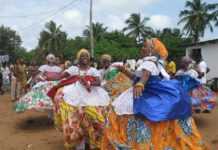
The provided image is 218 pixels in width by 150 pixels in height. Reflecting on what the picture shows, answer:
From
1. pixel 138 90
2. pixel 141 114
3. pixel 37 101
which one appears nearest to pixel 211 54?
pixel 37 101

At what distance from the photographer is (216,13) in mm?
46531

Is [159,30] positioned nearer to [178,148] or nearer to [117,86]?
[117,86]

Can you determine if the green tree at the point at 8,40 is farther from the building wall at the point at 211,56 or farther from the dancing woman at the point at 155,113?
the dancing woman at the point at 155,113

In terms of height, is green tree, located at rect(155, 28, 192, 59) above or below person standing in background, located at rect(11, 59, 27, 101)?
above

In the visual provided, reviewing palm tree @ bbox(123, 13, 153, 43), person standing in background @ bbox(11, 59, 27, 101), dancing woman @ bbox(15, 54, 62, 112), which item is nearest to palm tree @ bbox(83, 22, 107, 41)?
palm tree @ bbox(123, 13, 153, 43)

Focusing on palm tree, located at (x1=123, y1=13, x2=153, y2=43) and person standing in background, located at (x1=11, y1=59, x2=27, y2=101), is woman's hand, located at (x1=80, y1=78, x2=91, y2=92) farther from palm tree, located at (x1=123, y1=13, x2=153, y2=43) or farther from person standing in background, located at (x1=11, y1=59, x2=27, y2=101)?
palm tree, located at (x1=123, y1=13, x2=153, y2=43)

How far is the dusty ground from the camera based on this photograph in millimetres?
7918

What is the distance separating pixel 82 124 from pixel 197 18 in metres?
44.6

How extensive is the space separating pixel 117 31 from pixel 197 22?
10.5 meters

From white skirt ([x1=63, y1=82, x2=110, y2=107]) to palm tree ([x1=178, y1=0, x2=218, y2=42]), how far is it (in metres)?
41.4

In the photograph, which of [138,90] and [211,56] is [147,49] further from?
[211,56]

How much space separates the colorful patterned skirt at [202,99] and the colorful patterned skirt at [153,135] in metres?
4.21

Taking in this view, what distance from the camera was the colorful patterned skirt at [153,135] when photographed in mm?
5012

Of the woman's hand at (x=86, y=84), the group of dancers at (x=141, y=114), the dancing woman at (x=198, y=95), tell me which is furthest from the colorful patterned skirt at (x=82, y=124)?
the dancing woman at (x=198, y=95)
